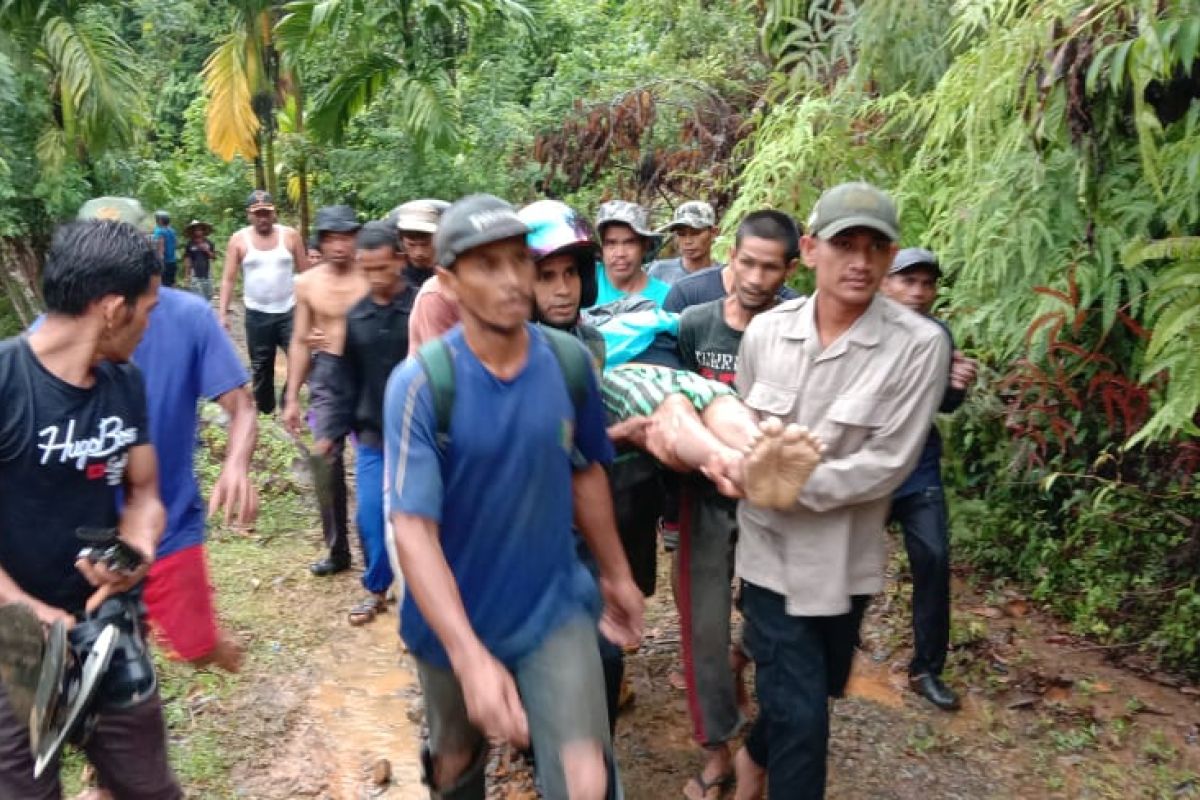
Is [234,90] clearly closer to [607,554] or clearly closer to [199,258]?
[199,258]

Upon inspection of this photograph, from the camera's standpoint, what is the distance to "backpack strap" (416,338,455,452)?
256cm

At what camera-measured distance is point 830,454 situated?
120 inches

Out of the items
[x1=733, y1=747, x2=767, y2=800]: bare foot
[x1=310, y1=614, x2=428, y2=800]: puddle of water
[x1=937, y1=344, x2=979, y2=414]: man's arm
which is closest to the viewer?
[x1=733, y1=747, x2=767, y2=800]: bare foot

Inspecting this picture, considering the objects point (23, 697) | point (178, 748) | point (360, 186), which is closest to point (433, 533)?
point (23, 697)

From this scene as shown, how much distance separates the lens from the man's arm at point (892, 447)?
2.91m

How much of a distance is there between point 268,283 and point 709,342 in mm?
4965

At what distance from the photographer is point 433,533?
256 cm

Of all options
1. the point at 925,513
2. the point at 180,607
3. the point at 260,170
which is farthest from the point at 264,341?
the point at 260,170

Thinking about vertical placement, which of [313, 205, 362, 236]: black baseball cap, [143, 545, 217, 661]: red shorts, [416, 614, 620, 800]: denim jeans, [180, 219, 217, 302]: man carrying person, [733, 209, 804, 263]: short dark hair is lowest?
[180, 219, 217, 302]: man carrying person

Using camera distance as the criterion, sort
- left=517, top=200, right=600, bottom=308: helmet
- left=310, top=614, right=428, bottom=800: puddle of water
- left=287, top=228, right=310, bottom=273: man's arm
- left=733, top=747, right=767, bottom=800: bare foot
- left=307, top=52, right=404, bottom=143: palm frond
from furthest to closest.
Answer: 1. left=307, top=52, right=404, bottom=143: palm frond
2. left=287, top=228, right=310, bottom=273: man's arm
3. left=310, top=614, right=428, bottom=800: puddle of water
4. left=733, top=747, right=767, bottom=800: bare foot
5. left=517, top=200, right=600, bottom=308: helmet

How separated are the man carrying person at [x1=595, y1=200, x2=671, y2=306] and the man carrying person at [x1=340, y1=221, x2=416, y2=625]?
1.07m

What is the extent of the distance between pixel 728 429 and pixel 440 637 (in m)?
1.01

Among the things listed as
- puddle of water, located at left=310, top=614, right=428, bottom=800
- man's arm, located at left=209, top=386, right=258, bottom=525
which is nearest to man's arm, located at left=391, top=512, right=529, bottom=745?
man's arm, located at left=209, top=386, right=258, bottom=525

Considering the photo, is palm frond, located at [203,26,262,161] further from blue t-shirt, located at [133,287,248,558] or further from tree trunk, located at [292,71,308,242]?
blue t-shirt, located at [133,287,248,558]
